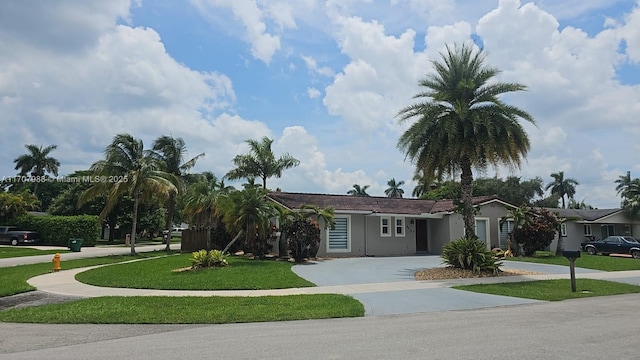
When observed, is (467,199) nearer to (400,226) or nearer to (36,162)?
(400,226)

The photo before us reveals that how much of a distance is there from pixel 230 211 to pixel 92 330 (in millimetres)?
12556

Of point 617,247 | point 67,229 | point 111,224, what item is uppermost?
point 111,224

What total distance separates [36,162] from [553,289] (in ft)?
223

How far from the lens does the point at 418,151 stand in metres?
19.2

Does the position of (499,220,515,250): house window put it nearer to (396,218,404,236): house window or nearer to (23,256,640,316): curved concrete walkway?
(396,218,404,236): house window


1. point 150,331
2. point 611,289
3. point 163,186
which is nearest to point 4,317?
point 150,331

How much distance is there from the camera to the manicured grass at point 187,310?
934 cm

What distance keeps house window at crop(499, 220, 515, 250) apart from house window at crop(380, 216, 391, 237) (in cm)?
737

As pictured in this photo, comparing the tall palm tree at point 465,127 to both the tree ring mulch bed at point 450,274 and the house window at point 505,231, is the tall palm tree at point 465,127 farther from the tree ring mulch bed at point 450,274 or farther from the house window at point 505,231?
the house window at point 505,231

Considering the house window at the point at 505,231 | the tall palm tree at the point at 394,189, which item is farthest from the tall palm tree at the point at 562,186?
the house window at the point at 505,231

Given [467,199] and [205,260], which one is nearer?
[205,260]

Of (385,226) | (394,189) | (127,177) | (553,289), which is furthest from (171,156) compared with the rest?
(394,189)

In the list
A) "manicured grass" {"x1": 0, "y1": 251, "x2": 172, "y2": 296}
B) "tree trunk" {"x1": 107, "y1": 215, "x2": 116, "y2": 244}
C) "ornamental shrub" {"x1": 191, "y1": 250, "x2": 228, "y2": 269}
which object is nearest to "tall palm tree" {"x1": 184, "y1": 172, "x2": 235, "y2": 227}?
"manicured grass" {"x1": 0, "y1": 251, "x2": 172, "y2": 296}

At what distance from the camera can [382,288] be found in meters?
13.8
